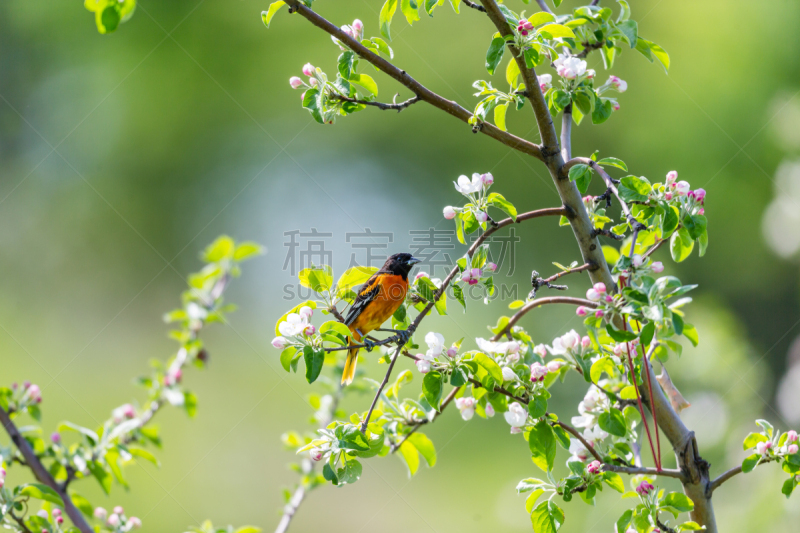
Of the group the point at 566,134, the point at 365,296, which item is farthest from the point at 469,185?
the point at 365,296

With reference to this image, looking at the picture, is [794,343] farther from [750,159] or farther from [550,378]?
[550,378]

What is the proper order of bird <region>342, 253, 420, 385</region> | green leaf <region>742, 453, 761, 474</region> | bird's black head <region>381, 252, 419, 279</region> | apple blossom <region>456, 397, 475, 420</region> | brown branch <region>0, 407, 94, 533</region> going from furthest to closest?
bird's black head <region>381, 252, 419, 279</region>
bird <region>342, 253, 420, 385</region>
brown branch <region>0, 407, 94, 533</region>
apple blossom <region>456, 397, 475, 420</region>
green leaf <region>742, 453, 761, 474</region>

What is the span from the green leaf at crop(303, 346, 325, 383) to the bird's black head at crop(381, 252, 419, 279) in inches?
62.9

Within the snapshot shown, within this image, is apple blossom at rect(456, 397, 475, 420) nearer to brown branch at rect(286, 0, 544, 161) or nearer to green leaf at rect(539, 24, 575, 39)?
brown branch at rect(286, 0, 544, 161)

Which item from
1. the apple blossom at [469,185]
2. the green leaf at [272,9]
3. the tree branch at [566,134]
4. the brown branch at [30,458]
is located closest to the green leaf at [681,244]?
the tree branch at [566,134]

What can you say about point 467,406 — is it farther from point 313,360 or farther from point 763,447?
point 763,447

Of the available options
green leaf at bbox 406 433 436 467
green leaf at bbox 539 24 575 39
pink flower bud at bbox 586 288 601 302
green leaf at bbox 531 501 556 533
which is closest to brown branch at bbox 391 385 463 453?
green leaf at bbox 406 433 436 467

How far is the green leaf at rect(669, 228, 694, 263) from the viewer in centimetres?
109

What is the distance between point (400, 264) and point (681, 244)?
5.54ft

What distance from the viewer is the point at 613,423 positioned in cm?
119

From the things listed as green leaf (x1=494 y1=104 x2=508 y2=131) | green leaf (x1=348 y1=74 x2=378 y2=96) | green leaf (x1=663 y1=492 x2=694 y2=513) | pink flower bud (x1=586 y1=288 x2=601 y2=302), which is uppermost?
green leaf (x1=494 y1=104 x2=508 y2=131)

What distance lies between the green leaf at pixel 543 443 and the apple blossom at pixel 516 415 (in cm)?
3

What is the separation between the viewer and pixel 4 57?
5.03 meters

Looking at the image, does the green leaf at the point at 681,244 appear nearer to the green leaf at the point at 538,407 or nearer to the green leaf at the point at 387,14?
the green leaf at the point at 538,407
